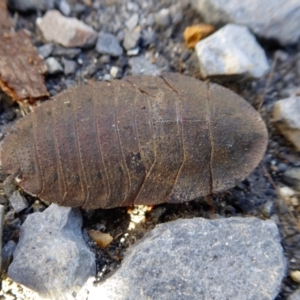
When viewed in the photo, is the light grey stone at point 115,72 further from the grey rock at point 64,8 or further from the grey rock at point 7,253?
the grey rock at point 7,253

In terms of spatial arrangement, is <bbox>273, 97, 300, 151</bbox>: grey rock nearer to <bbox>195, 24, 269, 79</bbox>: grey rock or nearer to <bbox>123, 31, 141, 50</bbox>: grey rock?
<bbox>195, 24, 269, 79</bbox>: grey rock

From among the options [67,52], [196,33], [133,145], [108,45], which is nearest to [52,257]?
[133,145]

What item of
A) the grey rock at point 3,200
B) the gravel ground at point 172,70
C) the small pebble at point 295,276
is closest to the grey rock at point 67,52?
the gravel ground at point 172,70

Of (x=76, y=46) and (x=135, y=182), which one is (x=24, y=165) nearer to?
(x=135, y=182)

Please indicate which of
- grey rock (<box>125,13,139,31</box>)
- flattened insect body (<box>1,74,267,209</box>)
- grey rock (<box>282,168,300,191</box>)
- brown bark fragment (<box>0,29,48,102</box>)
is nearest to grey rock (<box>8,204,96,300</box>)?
flattened insect body (<box>1,74,267,209</box>)

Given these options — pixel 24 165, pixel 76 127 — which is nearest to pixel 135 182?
pixel 76 127

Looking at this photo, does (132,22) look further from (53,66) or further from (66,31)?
(53,66)
